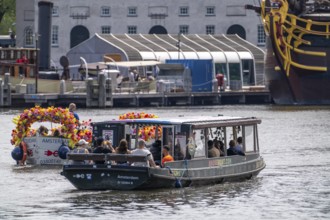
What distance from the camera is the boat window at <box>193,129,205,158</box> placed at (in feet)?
137

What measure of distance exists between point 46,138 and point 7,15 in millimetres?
112284

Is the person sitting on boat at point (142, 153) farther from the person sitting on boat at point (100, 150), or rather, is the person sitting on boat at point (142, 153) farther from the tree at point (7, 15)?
the tree at point (7, 15)

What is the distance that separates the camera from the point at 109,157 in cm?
3953

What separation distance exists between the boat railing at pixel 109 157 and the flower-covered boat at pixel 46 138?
737cm

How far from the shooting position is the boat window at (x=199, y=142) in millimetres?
41750

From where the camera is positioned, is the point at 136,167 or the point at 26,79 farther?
the point at 26,79

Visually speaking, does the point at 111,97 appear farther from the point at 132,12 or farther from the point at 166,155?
the point at 166,155

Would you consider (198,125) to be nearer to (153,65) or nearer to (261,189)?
(261,189)

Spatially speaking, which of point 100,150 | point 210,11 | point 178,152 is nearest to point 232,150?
point 178,152

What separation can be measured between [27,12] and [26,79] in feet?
141

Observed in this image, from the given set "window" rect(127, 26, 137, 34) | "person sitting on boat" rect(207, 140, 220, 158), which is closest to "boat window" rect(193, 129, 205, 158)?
"person sitting on boat" rect(207, 140, 220, 158)

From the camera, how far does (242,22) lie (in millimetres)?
136000

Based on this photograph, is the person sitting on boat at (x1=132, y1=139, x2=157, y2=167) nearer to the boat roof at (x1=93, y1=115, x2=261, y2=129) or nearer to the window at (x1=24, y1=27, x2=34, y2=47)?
the boat roof at (x1=93, y1=115, x2=261, y2=129)

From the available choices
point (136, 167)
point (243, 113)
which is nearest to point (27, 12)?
point (243, 113)
